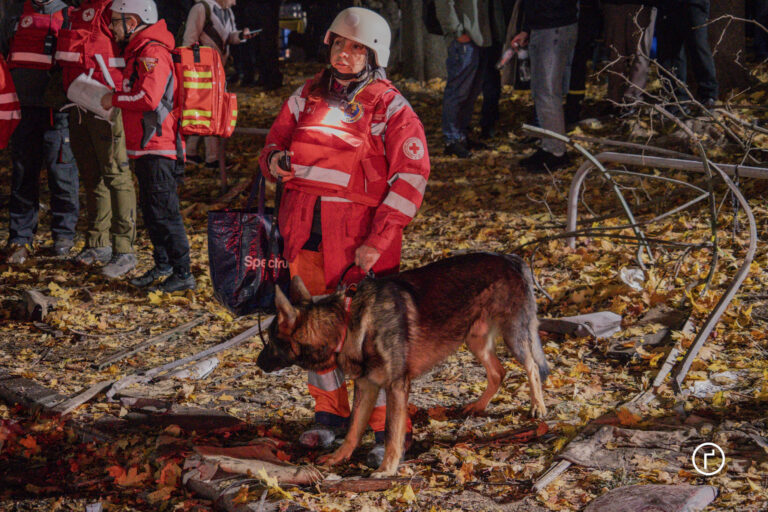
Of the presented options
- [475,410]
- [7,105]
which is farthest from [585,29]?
[475,410]

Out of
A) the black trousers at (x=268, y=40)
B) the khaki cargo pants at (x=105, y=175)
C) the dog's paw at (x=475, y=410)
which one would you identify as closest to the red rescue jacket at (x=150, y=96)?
the khaki cargo pants at (x=105, y=175)

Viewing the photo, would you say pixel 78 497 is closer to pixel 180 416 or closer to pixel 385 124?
pixel 180 416

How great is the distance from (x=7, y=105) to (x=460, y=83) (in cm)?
563

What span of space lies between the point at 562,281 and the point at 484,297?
2.81 m

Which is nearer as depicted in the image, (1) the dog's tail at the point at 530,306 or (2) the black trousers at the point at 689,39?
(1) the dog's tail at the point at 530,306

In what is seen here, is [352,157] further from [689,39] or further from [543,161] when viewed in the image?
[689,39]

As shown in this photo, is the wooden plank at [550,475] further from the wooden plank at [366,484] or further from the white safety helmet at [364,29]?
the white safety helmet at [364,29]

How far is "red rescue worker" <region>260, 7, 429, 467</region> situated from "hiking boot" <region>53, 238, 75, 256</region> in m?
4.86

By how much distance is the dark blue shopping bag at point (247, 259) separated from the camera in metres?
4.40

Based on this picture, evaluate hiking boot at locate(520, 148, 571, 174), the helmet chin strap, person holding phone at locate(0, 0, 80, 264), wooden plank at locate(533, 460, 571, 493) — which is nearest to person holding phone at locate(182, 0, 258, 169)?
person holding phone at locate(0, 0, 80, 264)

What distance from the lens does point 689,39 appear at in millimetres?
9836

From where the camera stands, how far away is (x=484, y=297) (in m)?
4.24

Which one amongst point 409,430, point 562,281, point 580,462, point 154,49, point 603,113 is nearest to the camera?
point 580,462

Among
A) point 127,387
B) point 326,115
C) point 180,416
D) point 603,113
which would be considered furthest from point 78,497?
point 603,113
